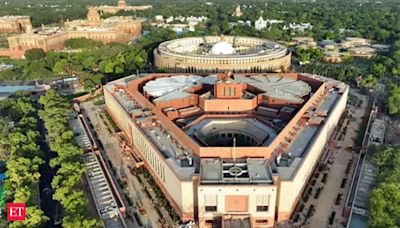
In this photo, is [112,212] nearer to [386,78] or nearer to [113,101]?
[113,101]

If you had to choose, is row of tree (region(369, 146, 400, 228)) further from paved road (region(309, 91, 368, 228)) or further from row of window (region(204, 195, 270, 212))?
row of window (region(204, 195, 270, 212))

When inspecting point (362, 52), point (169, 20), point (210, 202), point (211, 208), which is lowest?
point (211, 208)

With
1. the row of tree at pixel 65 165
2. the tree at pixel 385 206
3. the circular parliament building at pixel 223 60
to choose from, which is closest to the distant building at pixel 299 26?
the circular parliament building at pixel 223 60

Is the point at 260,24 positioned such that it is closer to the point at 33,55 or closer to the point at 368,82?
the point at 368,82

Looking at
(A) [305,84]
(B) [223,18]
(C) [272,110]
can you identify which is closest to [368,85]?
(A) [305,84]

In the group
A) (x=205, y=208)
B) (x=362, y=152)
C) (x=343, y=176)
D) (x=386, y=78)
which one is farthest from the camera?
(x=386, y=78)

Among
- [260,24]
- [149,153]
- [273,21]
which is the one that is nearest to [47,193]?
[149,153]
